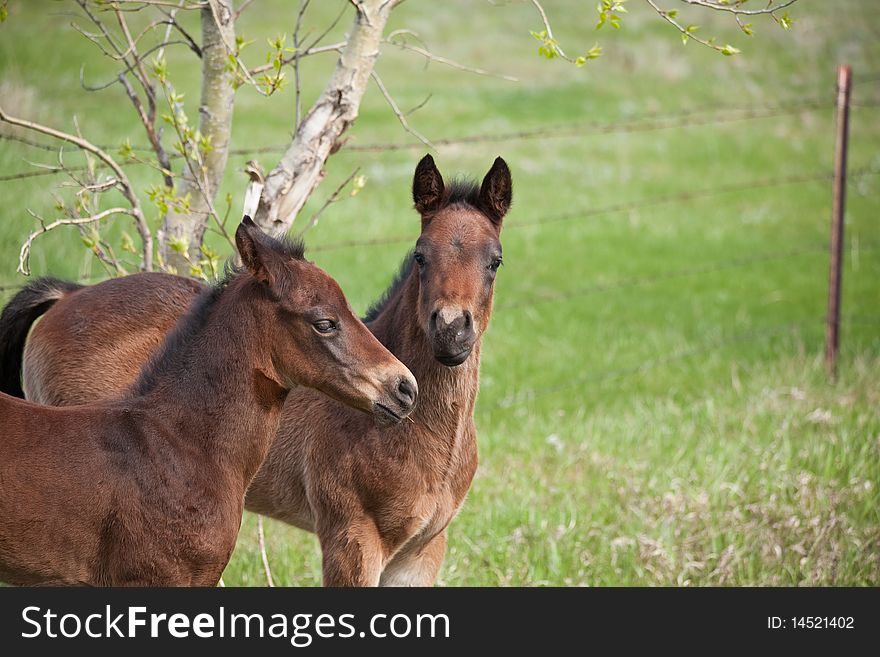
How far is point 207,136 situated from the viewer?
448 cm

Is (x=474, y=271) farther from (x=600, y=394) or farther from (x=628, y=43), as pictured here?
(x=628, y=43)

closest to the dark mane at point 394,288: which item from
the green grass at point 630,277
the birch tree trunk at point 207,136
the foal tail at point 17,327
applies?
the birch tree trunk at point 207,136

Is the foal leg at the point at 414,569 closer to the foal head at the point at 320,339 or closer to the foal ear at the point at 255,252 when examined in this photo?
the foal head at the point at 320,339

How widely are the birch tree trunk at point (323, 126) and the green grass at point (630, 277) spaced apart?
75.5 inches

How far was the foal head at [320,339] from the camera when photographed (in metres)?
3.21

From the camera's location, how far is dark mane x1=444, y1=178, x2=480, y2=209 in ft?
13.6

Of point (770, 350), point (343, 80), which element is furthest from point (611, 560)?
point (770, 350)

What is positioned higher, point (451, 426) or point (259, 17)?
point (259, 17)

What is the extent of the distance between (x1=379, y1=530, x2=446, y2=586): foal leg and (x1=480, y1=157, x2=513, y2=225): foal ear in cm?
133

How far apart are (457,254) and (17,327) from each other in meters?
1.76

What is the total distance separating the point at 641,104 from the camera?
17688mm

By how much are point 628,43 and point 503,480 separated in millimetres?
16966

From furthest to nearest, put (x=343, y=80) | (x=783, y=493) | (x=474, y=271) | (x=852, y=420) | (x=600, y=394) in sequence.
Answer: (x=600, y=394) → (x=852, y=420) → (x=783, y=493) → (x=343, y=80) → (x=474, y=271)

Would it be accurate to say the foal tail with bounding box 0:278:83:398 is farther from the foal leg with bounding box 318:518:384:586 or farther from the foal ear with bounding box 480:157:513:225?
the foal ear with bounding box 480:157:513:225
